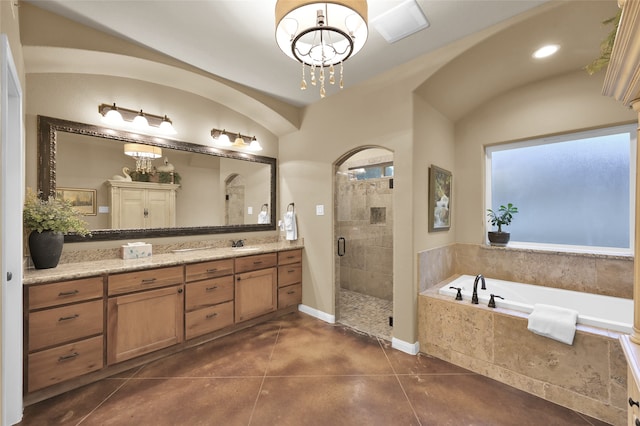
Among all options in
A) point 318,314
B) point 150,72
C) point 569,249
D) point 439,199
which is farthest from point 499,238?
point 150,72

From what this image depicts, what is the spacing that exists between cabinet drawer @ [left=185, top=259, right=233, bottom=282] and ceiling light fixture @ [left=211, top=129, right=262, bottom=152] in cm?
158

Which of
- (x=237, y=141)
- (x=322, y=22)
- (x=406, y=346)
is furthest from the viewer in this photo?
(x=237, y=141)

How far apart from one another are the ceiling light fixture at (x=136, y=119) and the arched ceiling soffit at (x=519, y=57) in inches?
106

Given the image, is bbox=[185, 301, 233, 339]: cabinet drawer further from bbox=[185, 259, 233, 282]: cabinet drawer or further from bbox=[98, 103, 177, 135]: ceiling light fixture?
bbox=[98, 103, 177, 135]: ceiling light fixture

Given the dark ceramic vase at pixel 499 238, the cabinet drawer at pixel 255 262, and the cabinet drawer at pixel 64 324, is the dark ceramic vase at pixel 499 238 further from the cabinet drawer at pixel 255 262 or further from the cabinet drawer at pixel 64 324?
the cabinet drawer at pixel 64 324

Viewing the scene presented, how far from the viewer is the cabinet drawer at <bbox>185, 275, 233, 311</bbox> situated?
2541 mm

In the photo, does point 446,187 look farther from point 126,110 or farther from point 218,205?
point 126,110

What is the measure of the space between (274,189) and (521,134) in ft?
10.3

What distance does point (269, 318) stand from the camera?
330 cm

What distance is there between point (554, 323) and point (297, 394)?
1952mm

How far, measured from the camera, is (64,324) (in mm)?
1889

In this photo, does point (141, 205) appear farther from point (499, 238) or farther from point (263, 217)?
point (499, 238)

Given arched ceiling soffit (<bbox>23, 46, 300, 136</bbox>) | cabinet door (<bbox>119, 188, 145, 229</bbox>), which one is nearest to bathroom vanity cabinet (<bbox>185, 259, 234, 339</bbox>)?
cabinet door (<bbox>119, 188, 145, 229</bbox>)

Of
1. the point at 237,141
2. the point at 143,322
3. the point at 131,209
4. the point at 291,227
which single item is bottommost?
the point at 143,322
